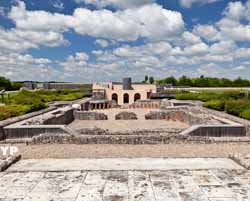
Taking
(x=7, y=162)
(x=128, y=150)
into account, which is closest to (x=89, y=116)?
(x=128, y=150)

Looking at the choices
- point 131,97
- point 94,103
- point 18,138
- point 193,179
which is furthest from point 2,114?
point 131,97

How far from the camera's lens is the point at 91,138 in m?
10.3

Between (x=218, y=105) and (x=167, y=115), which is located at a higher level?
(x=218, y=105)

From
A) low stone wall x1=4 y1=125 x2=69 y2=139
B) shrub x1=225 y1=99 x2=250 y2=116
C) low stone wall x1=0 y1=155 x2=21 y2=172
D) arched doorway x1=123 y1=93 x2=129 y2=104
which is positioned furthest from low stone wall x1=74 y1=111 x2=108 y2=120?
arched doorway x1=123 y1=93 x2=129 y2=104

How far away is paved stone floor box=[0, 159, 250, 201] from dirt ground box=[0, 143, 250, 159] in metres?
3.17

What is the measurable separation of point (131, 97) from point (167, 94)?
560cm

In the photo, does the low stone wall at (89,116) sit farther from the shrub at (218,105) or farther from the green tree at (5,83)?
the green tree at (5,83)

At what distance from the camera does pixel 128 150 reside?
366 inches

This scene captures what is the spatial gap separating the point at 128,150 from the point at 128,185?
184 inches

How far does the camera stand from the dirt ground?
865 centimetres

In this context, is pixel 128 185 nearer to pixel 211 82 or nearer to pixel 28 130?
pixel 28 130

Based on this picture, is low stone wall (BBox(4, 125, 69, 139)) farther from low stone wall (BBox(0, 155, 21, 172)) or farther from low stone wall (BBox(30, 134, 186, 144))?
low stone wall (BBox(0, 155, 21, 172))

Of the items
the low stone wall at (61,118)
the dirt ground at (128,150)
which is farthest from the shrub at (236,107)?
the low stone wall at (61,118)

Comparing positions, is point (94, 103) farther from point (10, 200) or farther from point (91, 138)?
point (10, 200)
